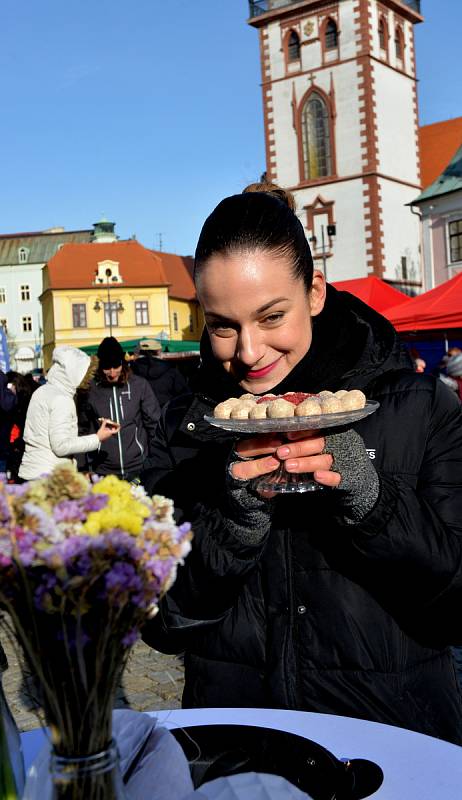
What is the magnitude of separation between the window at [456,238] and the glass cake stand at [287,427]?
3622 centimetres

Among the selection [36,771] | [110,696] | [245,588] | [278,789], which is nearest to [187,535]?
[110,696]

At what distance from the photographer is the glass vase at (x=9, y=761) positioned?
1.12 m

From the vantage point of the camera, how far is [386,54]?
140 ft

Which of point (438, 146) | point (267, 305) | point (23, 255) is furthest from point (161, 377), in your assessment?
point (23, 255)

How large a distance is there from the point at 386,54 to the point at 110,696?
45383 mm

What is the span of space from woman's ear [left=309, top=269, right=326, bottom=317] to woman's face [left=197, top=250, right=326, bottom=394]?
0.09 metres

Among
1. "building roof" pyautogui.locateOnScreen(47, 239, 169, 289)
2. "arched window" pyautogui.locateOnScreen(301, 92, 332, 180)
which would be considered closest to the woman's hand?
"arched window" pyautogui.locateOnScreen(301, 92, 332, 180)

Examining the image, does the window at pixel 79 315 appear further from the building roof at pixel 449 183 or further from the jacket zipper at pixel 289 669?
the jacket zipper at pixel 289 669

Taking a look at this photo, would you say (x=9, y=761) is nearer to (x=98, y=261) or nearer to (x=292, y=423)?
(x=292, y=423)

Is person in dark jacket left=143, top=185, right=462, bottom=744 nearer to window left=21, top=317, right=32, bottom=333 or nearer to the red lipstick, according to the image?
the red lipstick

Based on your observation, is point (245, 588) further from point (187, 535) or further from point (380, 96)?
point (380, 96)

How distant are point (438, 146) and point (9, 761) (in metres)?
51.6

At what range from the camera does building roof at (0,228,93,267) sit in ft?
312

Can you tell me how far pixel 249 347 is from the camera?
1.91 meters
